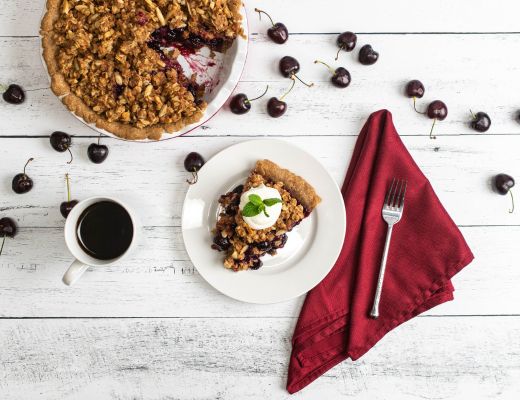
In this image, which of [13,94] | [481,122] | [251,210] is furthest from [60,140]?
[481,122]

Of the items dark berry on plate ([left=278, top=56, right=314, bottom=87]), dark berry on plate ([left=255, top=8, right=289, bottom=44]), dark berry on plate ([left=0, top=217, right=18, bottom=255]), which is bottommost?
dark berry on plate ([left=0, top=217, right=18, bottom=255])

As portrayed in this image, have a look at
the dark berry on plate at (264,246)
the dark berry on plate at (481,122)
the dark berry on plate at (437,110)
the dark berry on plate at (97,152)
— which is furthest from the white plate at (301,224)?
the dark berry on plate at (481,122)

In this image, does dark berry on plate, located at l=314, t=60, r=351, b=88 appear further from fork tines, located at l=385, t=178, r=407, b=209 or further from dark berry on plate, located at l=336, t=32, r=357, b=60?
fork tines, located at l=385, t=178, r=407, b=209

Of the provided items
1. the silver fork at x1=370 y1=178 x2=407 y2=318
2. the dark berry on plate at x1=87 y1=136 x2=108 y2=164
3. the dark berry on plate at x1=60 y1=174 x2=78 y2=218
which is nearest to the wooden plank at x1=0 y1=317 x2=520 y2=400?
the silver fork at x1=370 y1=178 x2=407 y2=318

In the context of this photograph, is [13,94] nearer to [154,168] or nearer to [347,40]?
[154,168]

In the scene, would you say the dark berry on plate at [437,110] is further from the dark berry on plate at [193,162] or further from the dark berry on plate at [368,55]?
the dark berry on plate at [193,162]

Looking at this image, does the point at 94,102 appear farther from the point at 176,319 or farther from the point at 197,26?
the point at 176,319
